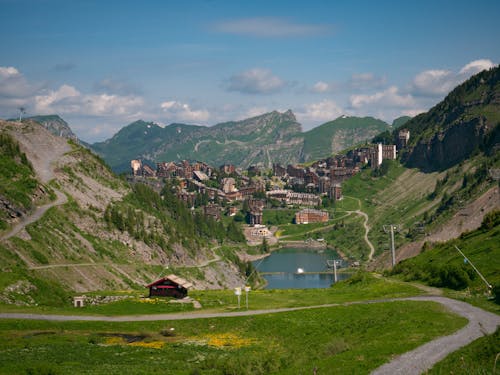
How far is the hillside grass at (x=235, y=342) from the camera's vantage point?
112 ft

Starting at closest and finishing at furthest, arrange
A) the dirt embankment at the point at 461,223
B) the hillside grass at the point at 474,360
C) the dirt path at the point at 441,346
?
the hillside grass at the point at 474,360 < the dirt path at the point at 441,346 < the dirt embankment at the point at 461,223

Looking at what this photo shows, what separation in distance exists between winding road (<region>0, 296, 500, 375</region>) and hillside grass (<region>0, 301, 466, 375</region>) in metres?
0.86

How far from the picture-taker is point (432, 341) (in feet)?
113

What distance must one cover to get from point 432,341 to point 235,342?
54.9ft

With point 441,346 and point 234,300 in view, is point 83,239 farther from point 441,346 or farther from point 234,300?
point 441,346

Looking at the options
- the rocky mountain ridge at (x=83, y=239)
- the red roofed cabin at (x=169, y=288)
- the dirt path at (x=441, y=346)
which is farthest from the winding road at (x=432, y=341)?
the rocky mountain ridge at (x=83, y=239)

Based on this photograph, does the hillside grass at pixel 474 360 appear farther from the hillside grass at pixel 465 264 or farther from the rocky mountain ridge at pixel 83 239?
the rocky mountain ridge at pixel 83 239

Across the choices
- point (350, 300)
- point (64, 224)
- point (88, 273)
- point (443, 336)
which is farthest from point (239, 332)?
point (64, 224)

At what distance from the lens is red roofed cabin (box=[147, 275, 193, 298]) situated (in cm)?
7100

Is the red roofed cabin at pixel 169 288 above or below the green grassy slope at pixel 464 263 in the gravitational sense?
below

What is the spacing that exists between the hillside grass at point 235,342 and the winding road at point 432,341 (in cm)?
86

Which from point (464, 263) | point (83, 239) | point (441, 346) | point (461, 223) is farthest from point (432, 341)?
point (461, 223)

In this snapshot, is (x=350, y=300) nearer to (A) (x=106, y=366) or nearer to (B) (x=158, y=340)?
(B) (x=158, y=340)

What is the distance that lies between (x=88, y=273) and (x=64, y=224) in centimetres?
1725
